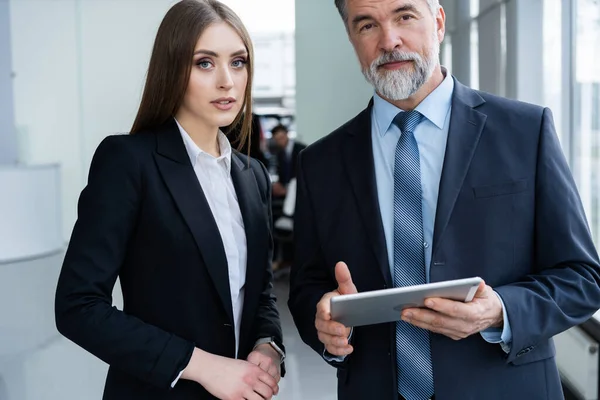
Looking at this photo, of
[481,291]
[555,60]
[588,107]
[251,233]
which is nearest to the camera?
[481,291]

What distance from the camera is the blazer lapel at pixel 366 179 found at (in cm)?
183

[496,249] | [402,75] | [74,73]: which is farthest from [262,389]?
[74,73]

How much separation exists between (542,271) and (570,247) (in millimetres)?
92

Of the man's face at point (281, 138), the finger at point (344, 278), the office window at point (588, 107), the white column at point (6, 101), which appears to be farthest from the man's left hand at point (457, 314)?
the man's face at point (281, 138)

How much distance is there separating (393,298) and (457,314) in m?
0.16

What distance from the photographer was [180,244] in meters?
1.83

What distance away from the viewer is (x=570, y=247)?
1728 millimetres

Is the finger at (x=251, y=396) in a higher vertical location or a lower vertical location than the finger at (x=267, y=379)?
lower

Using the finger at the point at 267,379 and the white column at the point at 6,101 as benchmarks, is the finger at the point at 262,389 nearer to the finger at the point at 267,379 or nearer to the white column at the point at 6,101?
the finger at the point at 267,379

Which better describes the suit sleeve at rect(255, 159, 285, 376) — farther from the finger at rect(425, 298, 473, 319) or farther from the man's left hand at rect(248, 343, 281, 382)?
the finger at rect(425, 298, 473, 319)

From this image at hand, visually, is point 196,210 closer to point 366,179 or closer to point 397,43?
point 366,179

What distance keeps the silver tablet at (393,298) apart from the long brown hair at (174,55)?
76cm

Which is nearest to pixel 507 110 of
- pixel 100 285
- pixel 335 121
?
pixel 100 285

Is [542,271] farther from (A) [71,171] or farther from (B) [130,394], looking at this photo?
(A) [71,171]
